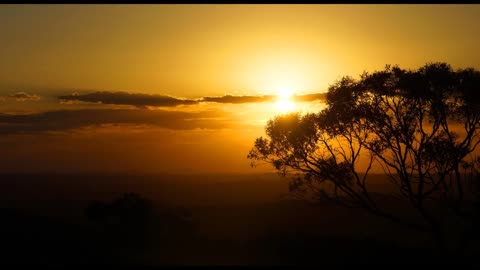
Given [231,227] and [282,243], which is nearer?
[282,243]

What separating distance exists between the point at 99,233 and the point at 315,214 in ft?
97.5

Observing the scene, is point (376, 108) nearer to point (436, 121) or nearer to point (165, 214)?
point (436, 121)

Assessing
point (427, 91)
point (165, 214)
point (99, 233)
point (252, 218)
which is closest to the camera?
point (427, 91)

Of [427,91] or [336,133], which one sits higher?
[427,91]

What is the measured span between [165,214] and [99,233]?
9455 mm

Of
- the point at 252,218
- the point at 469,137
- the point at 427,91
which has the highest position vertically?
the point at 427,91

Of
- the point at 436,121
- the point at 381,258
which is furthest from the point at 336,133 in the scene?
the point at 381,258

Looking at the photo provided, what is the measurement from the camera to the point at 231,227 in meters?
54.9

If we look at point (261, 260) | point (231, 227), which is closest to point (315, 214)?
point (231, 227)

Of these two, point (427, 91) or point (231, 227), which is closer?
point (427, 91)

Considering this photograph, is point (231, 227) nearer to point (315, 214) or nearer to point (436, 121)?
point (315, 214)

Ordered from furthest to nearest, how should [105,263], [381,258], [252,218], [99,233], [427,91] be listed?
[252,218] < [99,233] < [381,258] < [105,263] < [427,91]

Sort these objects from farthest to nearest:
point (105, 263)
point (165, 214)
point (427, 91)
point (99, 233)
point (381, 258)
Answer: point (165, 214) → point (99, 233) → point (381, 258) → point (105, 263) → point (427, 91)

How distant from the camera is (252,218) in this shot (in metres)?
63.5
